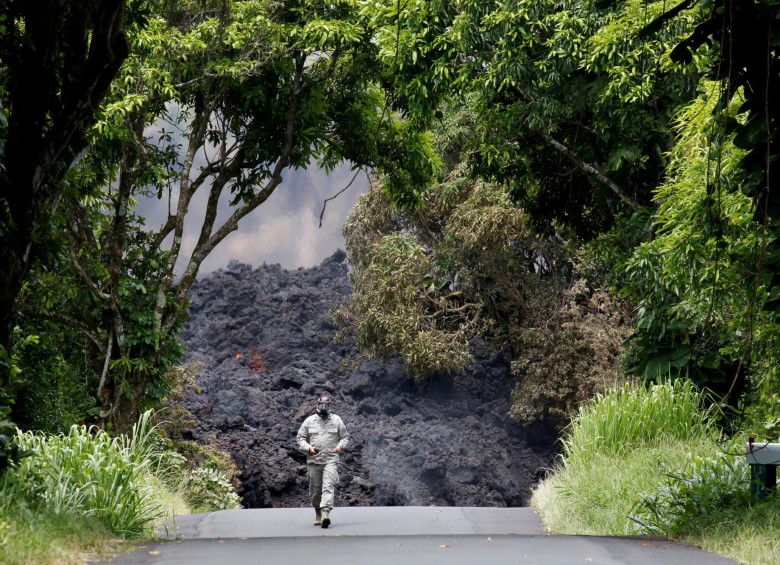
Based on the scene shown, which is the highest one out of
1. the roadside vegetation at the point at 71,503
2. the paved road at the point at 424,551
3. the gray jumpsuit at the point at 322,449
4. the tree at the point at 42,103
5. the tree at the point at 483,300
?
the tree at the point at 483,300

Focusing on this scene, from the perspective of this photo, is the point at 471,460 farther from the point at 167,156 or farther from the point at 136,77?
the point at 136,77

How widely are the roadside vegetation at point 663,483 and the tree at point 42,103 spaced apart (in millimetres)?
6022

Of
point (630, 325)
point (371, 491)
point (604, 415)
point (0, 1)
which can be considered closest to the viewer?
point (0, 1)

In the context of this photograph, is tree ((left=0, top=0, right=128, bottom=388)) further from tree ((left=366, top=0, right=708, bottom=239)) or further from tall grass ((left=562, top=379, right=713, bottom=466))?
tall grass ((left=562, top=379, right=713, bottom=466))

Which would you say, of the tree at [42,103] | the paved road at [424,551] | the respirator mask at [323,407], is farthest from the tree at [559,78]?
the paved road at [424,551]

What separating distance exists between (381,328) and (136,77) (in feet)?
49.8

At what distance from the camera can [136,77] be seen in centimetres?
1723

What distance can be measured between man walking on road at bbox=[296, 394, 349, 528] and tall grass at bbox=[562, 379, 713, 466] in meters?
3.40

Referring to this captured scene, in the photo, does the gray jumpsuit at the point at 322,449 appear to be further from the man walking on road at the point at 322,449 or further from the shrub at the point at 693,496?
the shrub at the point at 693,496

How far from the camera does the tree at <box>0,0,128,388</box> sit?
8906 mm

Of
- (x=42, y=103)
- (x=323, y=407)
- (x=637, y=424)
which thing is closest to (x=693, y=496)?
(x=637, y=424)

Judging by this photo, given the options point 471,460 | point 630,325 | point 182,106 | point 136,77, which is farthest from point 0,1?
point 471,460

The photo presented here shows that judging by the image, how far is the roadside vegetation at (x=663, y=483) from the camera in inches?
362

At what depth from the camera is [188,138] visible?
2009 cm
